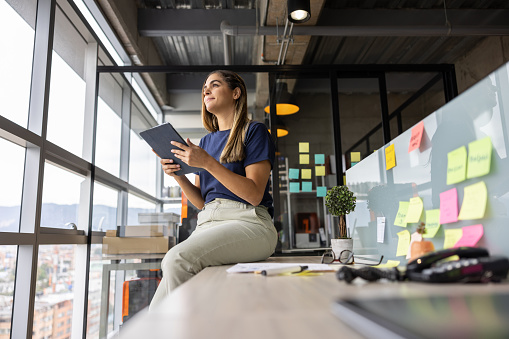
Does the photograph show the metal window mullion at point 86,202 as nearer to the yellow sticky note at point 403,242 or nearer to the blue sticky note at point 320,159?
the blue sticky note at point 320,159

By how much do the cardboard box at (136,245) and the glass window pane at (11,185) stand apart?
2.73 feet

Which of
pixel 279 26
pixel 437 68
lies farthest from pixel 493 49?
pixel 279 26

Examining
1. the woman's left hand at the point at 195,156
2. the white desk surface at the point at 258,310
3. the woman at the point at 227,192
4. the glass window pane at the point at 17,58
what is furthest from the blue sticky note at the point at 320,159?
the white desk surface at the point at 258,310

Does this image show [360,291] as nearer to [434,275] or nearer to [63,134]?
[434,275]

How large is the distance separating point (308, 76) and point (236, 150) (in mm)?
1814

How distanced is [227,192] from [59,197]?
1.46m

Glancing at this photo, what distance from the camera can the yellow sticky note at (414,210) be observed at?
103 cm

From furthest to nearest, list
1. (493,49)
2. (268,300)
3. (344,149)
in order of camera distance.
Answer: (493,49)
(344,149)
(268,300)

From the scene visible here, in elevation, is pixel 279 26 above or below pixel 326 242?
above

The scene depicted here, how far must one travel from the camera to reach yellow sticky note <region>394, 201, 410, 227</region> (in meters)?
1.12

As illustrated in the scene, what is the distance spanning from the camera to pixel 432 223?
0.96m

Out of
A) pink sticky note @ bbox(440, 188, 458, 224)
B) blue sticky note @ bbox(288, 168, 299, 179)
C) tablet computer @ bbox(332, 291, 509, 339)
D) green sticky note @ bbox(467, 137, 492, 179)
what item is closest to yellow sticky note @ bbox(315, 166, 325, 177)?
blue sticky note @ bbox(288, 168, 299, 179)

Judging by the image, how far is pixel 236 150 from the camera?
4.81ft

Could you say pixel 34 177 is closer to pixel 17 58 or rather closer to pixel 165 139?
pixel 17 58
